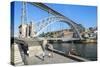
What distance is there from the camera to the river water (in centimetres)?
281

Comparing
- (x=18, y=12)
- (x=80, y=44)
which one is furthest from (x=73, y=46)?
(x=18, y=12)

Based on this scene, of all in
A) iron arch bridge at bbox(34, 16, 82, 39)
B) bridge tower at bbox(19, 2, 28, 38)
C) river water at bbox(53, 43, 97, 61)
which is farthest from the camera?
river water at bbox(53, 43, 97, 61)

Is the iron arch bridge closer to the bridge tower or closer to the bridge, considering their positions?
the bridge

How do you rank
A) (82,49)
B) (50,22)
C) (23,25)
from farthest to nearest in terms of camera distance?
1. (82,49)
2. (50,22)
3. (23,25)

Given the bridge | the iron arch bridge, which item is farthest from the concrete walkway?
the iron arch bridge

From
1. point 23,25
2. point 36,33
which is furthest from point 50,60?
point 23,25

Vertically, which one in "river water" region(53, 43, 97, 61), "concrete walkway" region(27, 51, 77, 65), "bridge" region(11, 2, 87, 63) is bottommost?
"concrete walkway" region(27, 51, 77, 65)

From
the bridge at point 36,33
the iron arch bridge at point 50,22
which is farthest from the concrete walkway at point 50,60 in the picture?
the iron arch bridge at point 50,22

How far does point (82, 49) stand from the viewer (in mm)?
2918

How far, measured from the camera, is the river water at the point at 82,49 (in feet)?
9.23

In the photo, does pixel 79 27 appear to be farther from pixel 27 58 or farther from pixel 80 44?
pixel 27 58

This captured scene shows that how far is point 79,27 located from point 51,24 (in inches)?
15.3

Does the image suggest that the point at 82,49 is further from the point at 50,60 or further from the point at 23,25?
the point at 23,25
